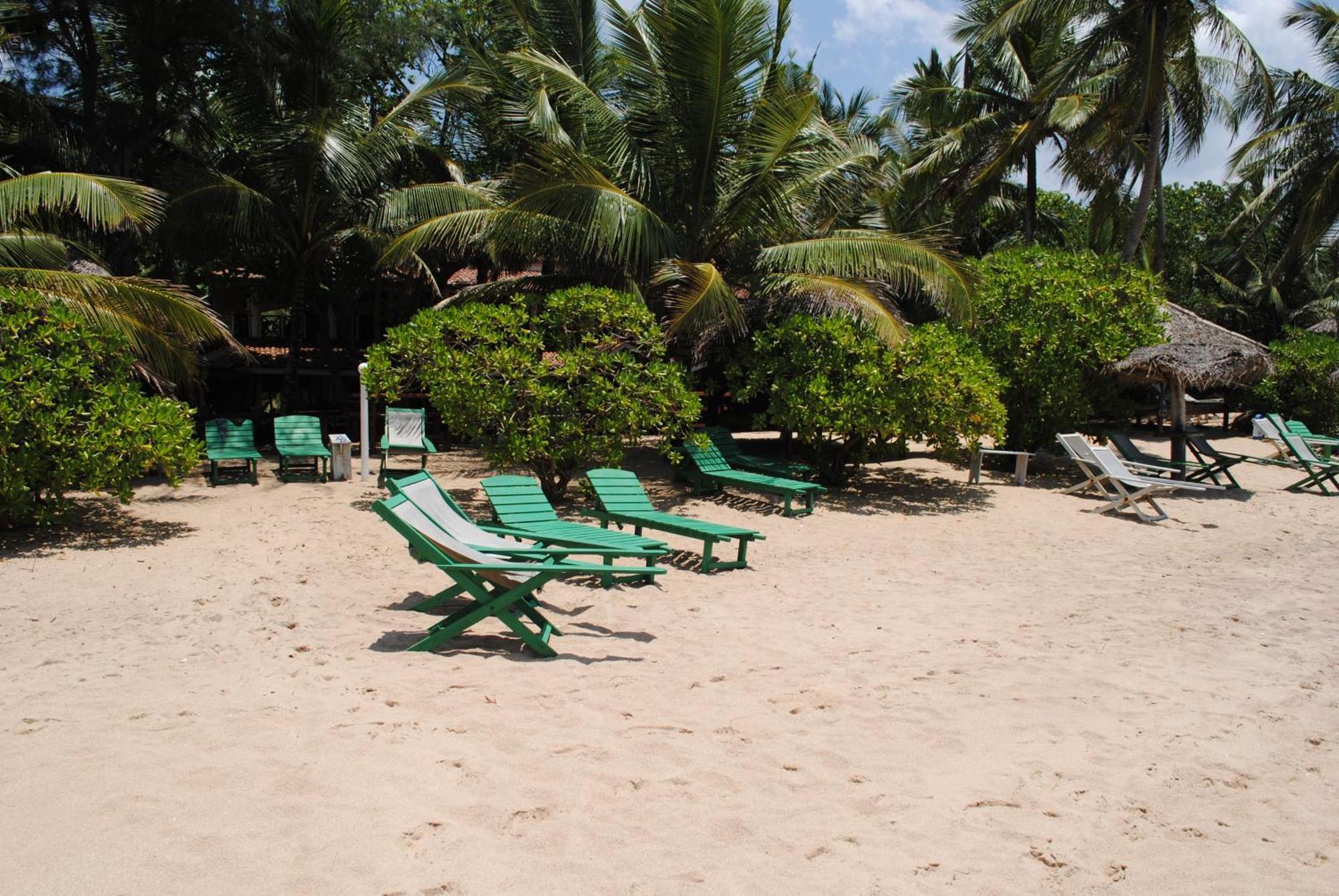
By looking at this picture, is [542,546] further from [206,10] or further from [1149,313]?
[206,10]

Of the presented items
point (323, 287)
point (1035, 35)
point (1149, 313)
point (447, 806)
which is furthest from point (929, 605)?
point (1035, 35)

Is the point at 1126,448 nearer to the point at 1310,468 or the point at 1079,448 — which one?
the point at 1079,448

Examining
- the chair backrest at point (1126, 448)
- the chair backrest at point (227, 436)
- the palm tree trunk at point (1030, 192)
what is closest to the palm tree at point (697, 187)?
the chair backrest at point (227, 436)

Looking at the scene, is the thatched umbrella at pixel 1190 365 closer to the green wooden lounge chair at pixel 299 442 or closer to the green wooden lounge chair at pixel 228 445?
the green wooden lounge chair at pixel 299 442

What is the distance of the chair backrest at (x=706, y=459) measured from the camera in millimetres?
11992

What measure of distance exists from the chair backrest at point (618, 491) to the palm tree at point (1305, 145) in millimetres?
19265

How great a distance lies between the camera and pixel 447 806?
371 cm

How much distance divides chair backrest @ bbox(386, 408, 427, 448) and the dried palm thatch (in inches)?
424

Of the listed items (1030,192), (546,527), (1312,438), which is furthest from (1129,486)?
(1030,192)

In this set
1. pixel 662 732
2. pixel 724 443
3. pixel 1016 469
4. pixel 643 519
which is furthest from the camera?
pixel 1016 469

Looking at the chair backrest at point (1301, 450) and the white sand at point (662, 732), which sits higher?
the chair backrest at point (1301, 450)

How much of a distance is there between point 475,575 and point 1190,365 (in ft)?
44.6

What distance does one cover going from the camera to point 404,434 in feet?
42.4

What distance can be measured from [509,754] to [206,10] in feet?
49.1
